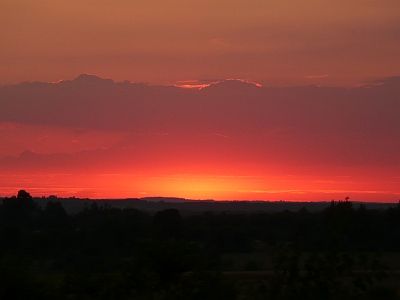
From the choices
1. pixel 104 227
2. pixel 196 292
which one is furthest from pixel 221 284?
pixel 104 227

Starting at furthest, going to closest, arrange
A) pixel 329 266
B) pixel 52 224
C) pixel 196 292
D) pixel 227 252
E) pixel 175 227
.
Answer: pixel 52 224 → pixel 175 227 → pixel 227 252 → pixel 196 292 → pixel 329 266

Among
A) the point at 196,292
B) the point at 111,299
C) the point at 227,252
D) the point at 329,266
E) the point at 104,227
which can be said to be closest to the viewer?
the point at 329,266

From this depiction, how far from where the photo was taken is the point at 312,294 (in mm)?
10039

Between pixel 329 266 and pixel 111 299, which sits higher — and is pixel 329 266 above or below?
above

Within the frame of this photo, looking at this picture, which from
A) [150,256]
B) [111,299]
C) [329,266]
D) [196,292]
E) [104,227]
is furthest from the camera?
[104,227]

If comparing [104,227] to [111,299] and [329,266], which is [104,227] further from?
[329,266]

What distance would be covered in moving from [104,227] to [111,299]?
110 feet

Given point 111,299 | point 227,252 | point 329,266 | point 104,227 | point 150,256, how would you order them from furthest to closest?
point 227,252
point 104,227
point 150,256
point 111,299
point 329,266

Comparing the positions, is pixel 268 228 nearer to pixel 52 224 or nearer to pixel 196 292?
pixel 52 224

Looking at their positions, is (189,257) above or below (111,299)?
above

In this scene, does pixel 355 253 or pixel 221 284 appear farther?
pixel 221 284

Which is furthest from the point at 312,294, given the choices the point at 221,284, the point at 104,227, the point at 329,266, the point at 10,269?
the point at 104,227

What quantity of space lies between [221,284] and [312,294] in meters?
2.47

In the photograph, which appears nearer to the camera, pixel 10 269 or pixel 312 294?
pixel 312 294
